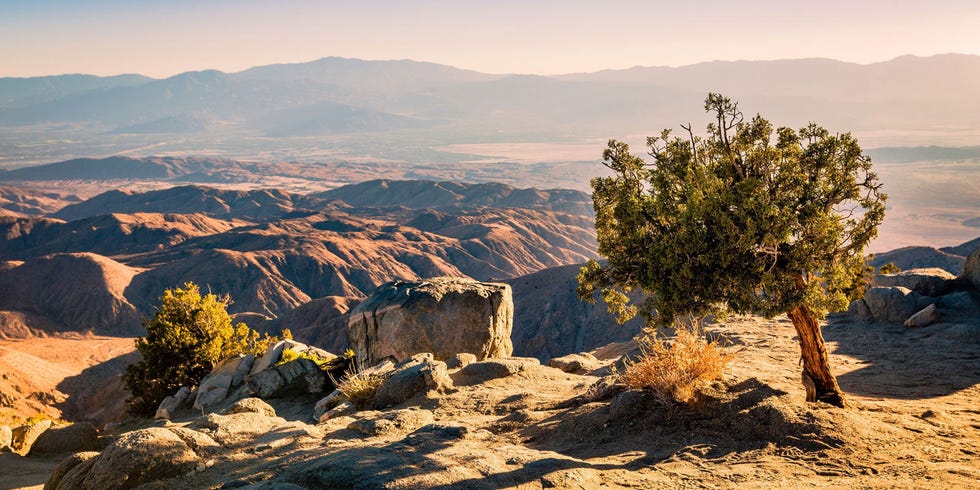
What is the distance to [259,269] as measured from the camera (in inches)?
4611

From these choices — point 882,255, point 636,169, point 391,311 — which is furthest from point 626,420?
point 882,255

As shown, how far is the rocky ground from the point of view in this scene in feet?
26.5

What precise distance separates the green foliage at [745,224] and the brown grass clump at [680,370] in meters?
0.58

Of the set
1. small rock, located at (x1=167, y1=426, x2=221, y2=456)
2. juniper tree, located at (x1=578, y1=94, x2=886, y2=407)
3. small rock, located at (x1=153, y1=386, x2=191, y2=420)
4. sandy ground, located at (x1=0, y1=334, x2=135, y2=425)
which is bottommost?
sandy ground, located at (x1=0, y1=334, x2=135, y2=425)

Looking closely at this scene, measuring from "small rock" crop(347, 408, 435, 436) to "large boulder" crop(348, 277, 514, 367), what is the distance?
9.02 meters

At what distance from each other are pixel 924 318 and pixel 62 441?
2806cm

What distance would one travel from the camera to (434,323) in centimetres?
2155

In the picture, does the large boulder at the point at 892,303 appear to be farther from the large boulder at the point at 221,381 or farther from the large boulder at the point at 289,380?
the large boulder at the point at 221,381

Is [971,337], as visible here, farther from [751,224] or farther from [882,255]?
[882,255]

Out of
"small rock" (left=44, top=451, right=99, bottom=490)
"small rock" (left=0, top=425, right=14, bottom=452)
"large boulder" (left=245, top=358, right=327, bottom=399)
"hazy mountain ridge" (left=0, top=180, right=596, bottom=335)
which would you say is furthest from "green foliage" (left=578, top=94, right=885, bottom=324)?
"hazy mountain ridge" (left=0, top=180, right=596, bottom=335)

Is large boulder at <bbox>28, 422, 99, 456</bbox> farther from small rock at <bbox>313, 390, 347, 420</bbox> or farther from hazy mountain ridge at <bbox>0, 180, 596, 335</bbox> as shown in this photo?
hazy mountain ridge at <bbox>0, 180, 596, 335</bbox>

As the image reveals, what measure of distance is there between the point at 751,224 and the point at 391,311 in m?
14.3

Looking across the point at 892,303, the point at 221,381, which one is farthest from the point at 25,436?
the point at 892,303

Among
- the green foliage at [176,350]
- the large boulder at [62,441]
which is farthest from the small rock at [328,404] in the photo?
the green foliage at [176,350]
